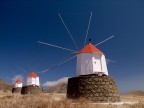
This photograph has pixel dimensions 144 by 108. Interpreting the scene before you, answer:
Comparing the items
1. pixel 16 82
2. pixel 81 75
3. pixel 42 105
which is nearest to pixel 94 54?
pixel 81 75

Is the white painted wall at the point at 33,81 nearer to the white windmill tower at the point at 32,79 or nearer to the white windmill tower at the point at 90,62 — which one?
the white windmill tower at the point at 32,79

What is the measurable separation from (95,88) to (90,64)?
→ 85.7 inches

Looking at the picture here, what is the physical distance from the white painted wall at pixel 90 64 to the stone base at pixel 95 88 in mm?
549

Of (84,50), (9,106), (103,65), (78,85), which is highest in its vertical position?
(84,50)

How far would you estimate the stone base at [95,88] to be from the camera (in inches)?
696

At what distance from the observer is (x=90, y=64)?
61.3 feet

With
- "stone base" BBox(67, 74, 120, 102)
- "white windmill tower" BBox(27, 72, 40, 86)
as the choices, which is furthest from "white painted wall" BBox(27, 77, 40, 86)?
"stone base" BBox(67, 74, 120, 102)

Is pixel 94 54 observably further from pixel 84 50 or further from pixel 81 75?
pixel 81 75

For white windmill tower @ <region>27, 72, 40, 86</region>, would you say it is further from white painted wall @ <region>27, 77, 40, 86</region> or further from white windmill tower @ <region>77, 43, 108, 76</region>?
white windmill tower @ <region>77, 43, 108, 76</region>

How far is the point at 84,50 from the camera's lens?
19328 mm

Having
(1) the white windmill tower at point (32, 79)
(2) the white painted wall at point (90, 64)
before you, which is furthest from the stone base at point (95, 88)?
(1) the white windmill tower at point (32, 79)

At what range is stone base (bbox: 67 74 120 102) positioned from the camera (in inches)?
696

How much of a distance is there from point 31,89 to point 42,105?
32.2 metres

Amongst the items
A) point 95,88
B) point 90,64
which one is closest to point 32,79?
point 90,64
